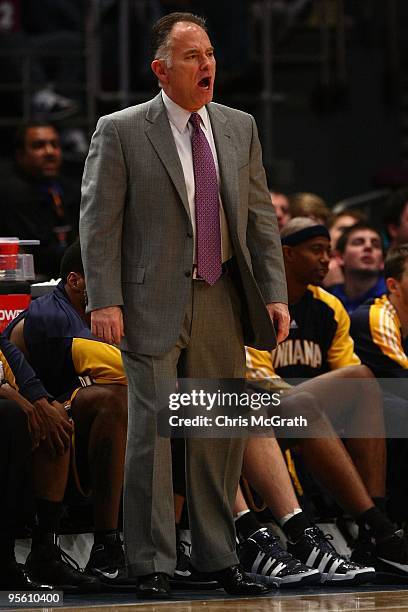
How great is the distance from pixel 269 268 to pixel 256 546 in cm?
99

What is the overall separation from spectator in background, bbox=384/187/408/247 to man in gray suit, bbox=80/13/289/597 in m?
2.42

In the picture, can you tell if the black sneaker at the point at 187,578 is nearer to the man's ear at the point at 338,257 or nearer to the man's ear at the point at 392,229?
the man's ear at the point at 338,257

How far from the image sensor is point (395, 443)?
5477 millimetres

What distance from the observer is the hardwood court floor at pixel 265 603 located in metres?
4.28

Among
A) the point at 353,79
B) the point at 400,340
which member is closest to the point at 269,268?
the point at 400,340

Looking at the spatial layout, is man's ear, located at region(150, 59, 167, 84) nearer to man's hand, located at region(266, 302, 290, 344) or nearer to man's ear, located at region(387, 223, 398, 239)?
man's hand, located at region(266, 302, 290, 344)

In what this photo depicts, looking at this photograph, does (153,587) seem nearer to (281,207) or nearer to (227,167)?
(227,167)

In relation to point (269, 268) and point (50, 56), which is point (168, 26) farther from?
point (50, 56)

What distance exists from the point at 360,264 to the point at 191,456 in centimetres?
250

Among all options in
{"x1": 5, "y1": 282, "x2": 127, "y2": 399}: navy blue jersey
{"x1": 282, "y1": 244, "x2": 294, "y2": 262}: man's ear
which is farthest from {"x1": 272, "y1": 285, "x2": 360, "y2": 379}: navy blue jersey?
{"x1": 5, "y1": 282, "x2": 127, "y2": 399}: navy blue jersey

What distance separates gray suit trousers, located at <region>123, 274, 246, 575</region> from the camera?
4371 millimetres

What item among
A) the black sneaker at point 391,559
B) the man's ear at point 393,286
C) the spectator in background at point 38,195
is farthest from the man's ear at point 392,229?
the black sneaker at point 391,559

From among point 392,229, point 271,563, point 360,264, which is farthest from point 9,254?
point 392,229

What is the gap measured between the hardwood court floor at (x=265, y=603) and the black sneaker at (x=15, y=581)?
4.0 inches
